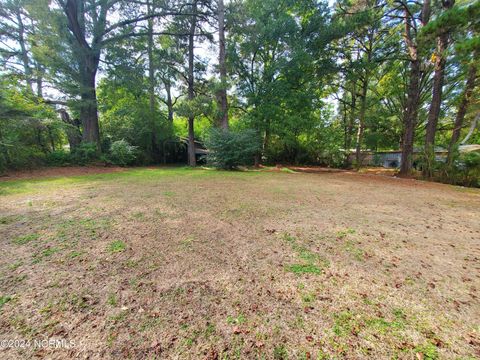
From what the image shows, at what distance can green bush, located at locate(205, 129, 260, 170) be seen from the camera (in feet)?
32.3

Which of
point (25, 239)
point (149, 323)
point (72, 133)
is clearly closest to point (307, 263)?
point (149, 323)

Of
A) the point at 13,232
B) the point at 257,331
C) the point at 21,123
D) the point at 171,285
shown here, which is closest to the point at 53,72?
the point at 21,123

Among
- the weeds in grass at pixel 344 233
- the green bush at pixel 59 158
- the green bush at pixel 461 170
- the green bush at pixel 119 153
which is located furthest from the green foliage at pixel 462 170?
the green bush at pixel 59 158

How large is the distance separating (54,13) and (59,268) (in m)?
13.4

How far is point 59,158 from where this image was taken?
30.8ft

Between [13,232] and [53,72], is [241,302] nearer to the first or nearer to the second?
[13,232]

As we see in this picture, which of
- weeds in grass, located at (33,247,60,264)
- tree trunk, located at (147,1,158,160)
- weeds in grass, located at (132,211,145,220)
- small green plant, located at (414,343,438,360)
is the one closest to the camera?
small green plant, located at (414,343,438,360)

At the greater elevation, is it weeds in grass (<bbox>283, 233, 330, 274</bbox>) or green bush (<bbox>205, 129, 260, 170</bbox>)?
green bush (<bbox>205, 129, 260, 170</bbox>)

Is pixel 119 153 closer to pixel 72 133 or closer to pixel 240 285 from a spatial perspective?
pixel 72 133

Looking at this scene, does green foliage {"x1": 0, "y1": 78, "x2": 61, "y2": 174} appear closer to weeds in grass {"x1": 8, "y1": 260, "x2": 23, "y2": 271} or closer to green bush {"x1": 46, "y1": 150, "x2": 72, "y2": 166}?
green bush {"x1": 46, "y1": 150, "x2": 72, "y2": 166}

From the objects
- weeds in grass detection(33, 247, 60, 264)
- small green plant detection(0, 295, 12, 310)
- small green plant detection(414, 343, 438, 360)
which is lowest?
small green plant detection(414, 343, 438, 360)

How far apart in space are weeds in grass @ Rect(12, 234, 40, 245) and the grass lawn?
0.04ft

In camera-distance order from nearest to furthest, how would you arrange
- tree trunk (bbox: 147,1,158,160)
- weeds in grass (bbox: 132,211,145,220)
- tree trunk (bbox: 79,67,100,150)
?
weeds in grass (bbox: 132,211,145,220) → tree trunk (bbox: 79,67,100,150) → tree trunk (bbox: 147,1,158,160)

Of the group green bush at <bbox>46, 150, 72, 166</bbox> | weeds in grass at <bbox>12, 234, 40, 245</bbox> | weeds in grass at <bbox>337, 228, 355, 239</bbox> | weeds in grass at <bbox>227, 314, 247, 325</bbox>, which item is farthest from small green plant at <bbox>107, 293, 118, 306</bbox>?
green bush at <bbox>46, 150, 72, 166</bbox>
